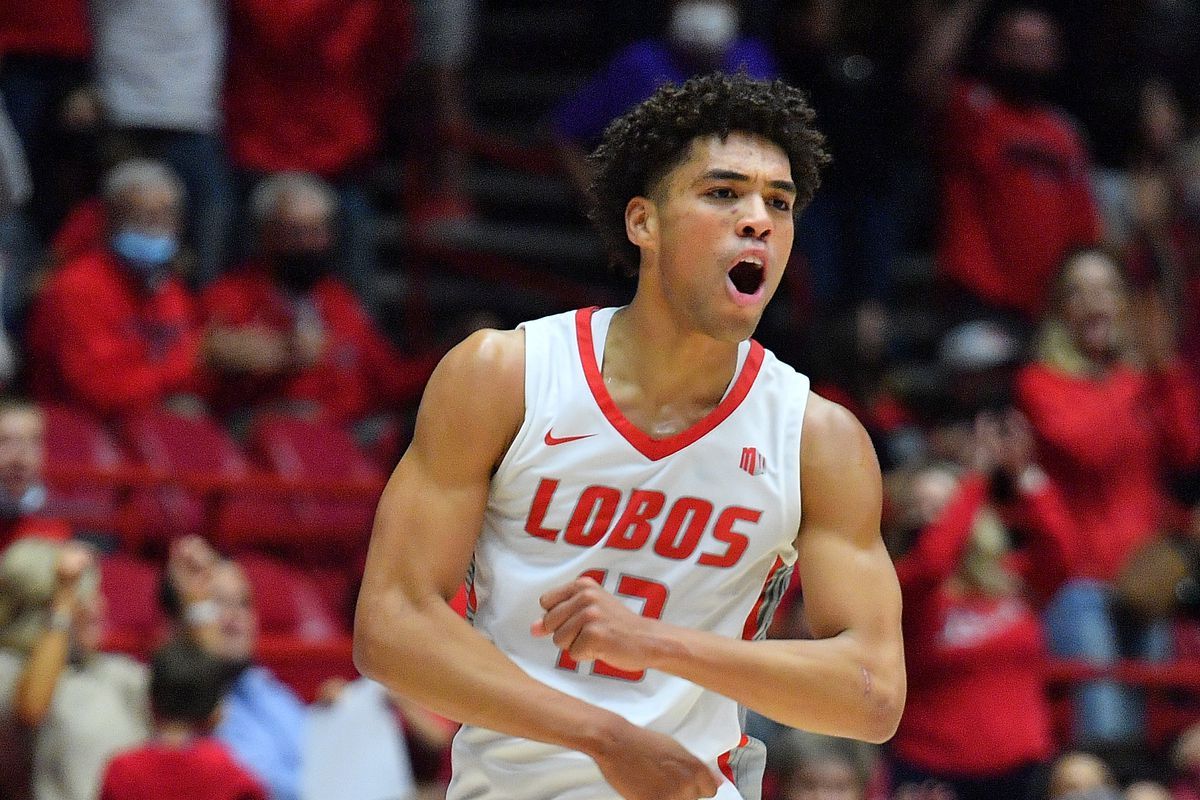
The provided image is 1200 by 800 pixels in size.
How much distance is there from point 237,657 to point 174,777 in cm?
100

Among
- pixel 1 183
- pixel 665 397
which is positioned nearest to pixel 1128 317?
pixel 1 183

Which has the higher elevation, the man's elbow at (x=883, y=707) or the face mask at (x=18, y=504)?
the man's elbow at (x=883, y=707)

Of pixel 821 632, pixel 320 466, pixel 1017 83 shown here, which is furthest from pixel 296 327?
pixel 821 632

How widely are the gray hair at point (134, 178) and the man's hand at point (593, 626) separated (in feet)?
15.1

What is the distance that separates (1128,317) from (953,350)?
925 mm

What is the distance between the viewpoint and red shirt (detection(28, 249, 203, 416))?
7.05 meters

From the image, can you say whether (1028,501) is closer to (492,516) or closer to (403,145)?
(403,145)

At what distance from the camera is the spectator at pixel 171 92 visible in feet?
24.8

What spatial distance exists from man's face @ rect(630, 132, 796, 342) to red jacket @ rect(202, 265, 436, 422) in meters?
4.44

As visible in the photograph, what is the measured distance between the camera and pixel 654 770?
2.99 meters

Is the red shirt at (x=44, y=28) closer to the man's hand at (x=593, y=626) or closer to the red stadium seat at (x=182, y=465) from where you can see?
the red stadium seat at (x=182, y=465)

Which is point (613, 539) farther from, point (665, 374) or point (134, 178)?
point (134, 178)

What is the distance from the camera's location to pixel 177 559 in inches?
232

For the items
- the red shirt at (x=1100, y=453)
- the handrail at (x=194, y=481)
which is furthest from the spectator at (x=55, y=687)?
the red shirt at (x=1100, y=453)
